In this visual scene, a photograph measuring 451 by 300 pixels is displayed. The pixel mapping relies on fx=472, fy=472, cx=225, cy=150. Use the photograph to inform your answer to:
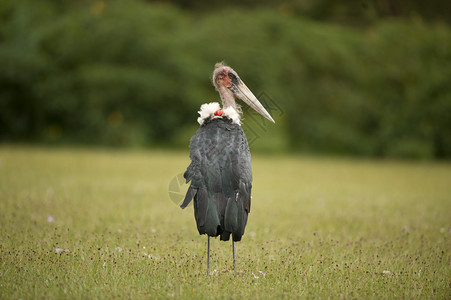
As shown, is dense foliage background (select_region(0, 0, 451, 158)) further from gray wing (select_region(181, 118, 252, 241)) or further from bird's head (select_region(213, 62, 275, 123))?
gray wing (select_region(181, 118, 252, 241))

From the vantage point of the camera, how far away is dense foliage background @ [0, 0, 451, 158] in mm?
20297

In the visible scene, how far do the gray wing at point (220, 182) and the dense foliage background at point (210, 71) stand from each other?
15844 millimetres

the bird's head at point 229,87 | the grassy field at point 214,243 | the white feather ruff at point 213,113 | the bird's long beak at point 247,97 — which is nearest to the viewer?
the grassy field at point 214,243

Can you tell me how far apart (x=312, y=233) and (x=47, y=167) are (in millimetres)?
8182

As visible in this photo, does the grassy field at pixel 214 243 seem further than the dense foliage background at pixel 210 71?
No

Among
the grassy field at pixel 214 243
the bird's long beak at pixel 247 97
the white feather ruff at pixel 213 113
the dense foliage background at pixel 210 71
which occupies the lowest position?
the grassy field at pixel 214 243

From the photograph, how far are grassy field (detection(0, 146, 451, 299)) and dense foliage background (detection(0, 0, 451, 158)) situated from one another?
9.98 metres

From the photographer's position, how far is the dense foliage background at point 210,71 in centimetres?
2030

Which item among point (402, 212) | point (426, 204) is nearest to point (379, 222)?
point (402, 212)

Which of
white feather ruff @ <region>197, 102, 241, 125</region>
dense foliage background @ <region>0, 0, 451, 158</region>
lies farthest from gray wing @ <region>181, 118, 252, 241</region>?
dense foliage background @ <region>0, 0, 451, 158</region>

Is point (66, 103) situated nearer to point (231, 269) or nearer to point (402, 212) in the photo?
point (402, 212)

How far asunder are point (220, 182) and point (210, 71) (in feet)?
58.8

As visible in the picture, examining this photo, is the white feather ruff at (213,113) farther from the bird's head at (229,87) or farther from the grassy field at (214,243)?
the grassy field at (214,243)

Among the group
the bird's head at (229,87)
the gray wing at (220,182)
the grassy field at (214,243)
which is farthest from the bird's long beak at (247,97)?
the grassy field at (214,243)
